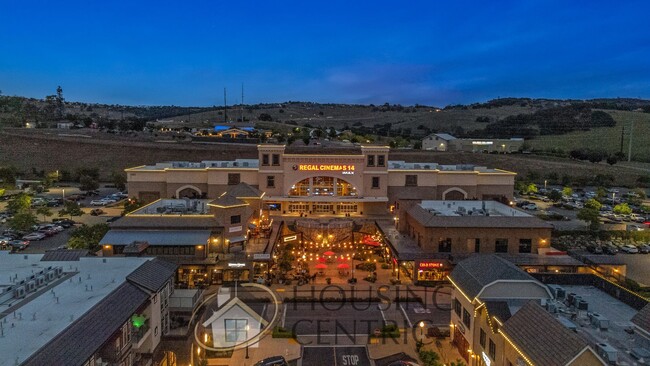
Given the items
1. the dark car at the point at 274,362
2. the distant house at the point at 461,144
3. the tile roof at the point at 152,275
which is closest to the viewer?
the dark car at the point at 274,362

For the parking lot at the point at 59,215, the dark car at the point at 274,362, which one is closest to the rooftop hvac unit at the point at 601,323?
the dark car at the point at 274,362

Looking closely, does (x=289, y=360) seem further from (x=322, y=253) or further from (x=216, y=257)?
(x=322, y=253)

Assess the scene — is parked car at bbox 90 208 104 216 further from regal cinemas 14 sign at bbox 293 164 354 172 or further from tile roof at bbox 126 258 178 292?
tile roof at bbox 126 258 178 292

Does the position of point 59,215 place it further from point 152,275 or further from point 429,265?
point 429,265

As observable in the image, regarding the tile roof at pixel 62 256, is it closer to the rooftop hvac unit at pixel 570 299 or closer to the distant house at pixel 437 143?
the rooftop hvac unit at pixel 570 299

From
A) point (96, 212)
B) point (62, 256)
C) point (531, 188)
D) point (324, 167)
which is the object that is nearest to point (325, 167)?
point (324, 167)

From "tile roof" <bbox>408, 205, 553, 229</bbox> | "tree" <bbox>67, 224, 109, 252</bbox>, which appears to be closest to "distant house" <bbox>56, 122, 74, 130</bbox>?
"tree" <bbox>67, 224, 109, 252</bbox>
